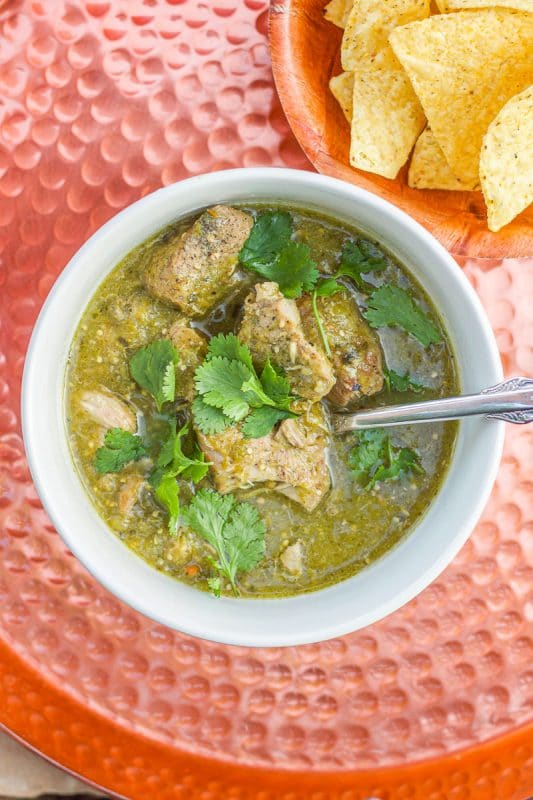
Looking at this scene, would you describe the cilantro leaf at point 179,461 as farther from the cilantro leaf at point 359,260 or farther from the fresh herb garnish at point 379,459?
the cilantro leaf at point 359,260

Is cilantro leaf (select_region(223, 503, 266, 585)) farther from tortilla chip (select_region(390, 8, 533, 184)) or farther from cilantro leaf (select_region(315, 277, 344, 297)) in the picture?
tortilla chip (select_region(390, 8, 533, 184))

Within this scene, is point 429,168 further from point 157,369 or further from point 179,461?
point 179,461

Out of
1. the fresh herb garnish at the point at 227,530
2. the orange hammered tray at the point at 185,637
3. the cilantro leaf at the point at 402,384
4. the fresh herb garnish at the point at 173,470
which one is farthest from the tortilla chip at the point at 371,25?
the fresh herb garnish at the point at 227,530

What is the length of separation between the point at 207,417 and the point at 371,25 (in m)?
1.03

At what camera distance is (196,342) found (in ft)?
6.33

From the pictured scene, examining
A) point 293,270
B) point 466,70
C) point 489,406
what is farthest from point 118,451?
point 466,70

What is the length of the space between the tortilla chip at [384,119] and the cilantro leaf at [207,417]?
2.20 ft

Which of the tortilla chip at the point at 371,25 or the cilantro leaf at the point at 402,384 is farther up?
the tortilla chip at the point at 371,25

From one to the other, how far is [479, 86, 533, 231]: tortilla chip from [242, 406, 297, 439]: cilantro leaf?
0.67 meters

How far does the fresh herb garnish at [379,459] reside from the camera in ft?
6.57

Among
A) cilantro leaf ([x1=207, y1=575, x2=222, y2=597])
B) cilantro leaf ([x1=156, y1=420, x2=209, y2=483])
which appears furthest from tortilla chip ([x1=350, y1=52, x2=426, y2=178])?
cilantro leaf ([x1=207, y1=575, x2=222, y2=597])

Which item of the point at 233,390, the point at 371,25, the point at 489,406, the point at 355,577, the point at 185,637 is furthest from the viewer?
the point at 185,637

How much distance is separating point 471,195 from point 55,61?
112 cm

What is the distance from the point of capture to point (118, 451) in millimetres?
1988
